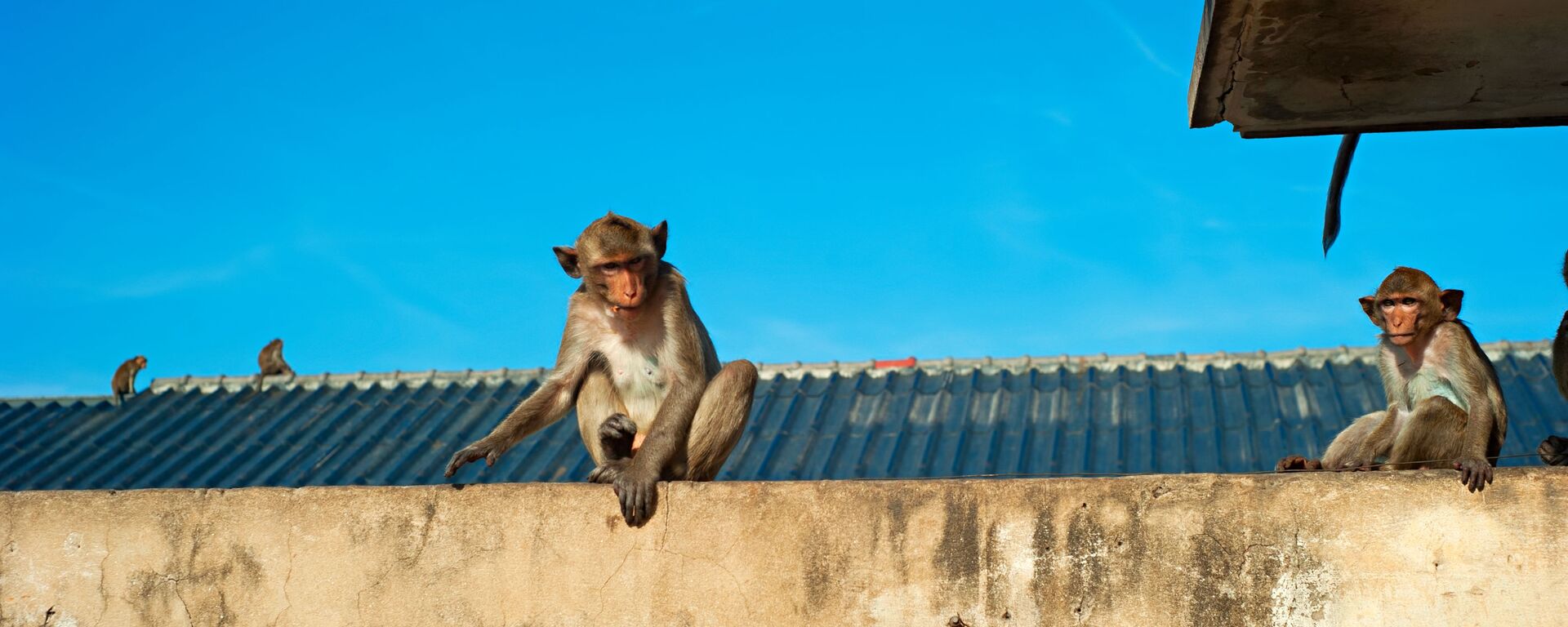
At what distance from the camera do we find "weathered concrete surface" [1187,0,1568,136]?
4.09m

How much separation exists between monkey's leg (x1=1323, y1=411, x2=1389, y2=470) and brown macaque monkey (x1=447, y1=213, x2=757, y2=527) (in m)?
2.13

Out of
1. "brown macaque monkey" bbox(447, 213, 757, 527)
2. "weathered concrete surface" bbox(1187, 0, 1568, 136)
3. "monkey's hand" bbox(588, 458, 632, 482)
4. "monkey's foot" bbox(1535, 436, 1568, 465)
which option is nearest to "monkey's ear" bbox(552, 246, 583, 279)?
"brown macaque monkey" bbox(447, 213, 757, 527)

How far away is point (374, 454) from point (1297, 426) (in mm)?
5750

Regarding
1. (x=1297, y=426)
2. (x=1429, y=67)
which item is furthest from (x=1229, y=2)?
(x=1297, y=426)

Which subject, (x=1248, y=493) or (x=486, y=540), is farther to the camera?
(x=486, y=540)

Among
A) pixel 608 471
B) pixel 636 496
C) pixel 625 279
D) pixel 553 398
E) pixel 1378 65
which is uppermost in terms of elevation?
pixel 1378 65

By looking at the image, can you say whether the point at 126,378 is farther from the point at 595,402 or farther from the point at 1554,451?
the point at 1554,451

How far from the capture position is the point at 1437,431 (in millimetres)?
4711

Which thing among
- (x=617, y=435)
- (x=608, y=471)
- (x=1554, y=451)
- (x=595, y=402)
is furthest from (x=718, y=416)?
(x=1554, y=451)

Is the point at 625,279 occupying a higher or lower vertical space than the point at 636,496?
higher

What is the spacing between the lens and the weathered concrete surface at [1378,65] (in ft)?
13.4

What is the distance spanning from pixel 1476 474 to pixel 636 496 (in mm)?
2220

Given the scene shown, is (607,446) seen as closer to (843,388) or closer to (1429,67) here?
(1429,67)

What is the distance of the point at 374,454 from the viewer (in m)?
9.56
